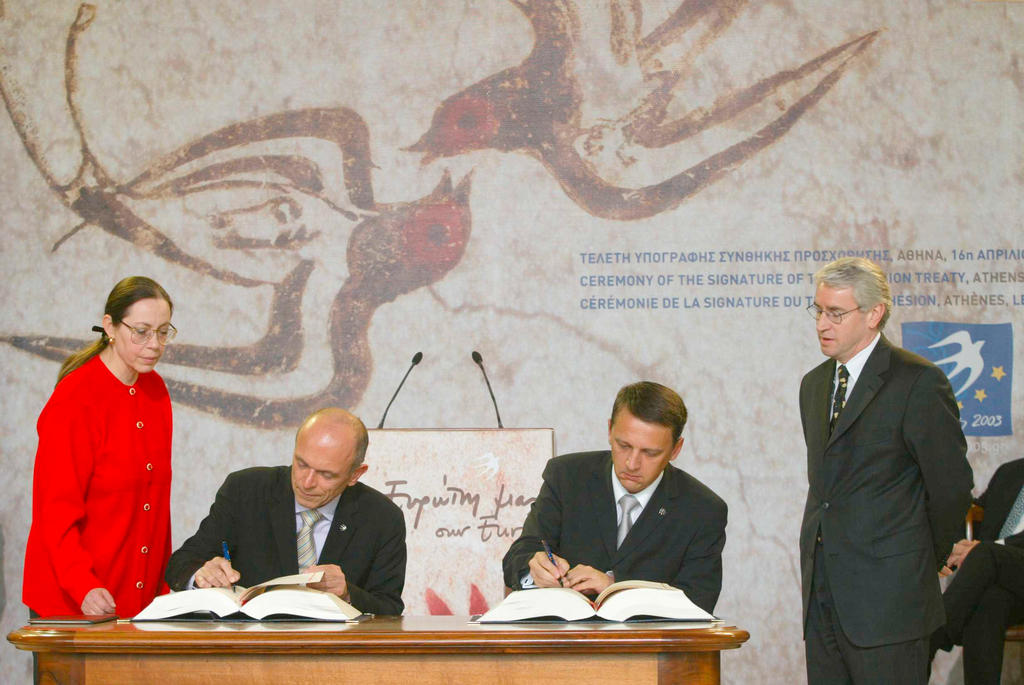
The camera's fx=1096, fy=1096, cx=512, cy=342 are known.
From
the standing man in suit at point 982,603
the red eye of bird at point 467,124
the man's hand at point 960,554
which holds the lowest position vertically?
the standing man in suit at point 982,603

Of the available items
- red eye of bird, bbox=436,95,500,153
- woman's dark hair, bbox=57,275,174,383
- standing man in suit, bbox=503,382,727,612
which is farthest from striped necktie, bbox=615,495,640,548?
red eye of bird, bbox=436,95,500,153

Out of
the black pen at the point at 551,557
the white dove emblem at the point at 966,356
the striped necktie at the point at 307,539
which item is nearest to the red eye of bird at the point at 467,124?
the white dove emblem at the point at 966,356

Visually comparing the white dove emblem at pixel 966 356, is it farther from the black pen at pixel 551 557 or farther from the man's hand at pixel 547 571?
the man's hand at pixel 547 571

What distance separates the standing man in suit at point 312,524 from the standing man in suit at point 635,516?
0.36 meters

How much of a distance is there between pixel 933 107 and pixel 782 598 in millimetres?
2428

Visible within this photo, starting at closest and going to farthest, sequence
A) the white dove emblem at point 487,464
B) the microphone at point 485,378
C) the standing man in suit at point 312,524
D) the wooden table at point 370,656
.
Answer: the wooden table at point 370,656, the standing man in suit at point 312,524, the white dove emblem at point 487,464, the microphone at point 485,378

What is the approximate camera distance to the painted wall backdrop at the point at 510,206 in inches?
202

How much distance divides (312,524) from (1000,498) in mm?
3115

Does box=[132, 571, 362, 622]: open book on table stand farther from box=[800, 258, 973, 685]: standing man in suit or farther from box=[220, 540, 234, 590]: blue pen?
box=[800, 258, 973, 685]: standing man in suit

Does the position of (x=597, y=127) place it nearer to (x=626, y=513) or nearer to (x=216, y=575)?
(x=626, y=513)

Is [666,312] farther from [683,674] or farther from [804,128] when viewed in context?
[683,674]

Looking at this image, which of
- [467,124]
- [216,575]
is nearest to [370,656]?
[216,575]

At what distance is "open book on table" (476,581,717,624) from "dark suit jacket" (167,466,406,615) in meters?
0.62

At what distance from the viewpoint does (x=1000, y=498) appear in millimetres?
4691
